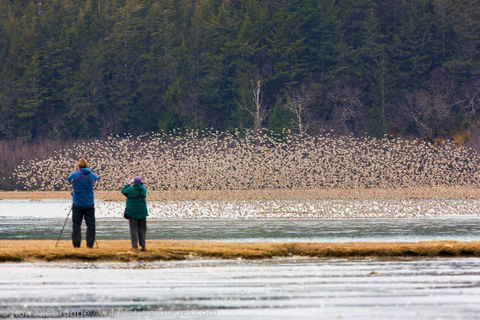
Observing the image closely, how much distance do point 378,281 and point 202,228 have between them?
16857 mm

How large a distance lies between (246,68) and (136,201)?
230 feet

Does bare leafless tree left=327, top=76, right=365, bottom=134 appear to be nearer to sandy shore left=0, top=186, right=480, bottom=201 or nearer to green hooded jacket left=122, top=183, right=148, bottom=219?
sandy shore left=0, top=186, right=480, bottom=201

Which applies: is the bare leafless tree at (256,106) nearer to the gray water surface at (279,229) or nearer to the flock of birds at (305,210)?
the flock of birds at (305,210)

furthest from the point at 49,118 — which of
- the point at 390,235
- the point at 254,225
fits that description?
the point at 390,235

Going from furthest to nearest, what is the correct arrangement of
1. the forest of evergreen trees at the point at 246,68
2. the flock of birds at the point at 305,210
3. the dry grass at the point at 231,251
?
1. the forest of evergreen trees at the point at 246,68
2. the flock of birds at the point at 305,210
3. the dry grass at the point at 231,251

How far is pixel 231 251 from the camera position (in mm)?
21484

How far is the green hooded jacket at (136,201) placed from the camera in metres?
20.7

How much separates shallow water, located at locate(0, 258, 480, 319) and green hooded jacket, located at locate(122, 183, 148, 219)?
144 cm

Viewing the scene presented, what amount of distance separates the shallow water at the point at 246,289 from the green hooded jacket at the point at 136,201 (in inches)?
56.8

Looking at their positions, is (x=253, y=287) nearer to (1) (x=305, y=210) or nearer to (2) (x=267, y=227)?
(2) (x=267, y=227)

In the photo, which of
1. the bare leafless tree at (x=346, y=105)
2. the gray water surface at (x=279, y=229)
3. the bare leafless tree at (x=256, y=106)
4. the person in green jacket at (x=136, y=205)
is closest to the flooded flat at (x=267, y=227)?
the gray water surface at (x=279, y=229)

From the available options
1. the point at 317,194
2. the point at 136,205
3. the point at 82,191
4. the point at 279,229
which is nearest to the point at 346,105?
the point at 317,194

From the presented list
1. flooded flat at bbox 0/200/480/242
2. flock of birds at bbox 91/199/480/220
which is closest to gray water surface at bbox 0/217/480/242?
flooded flat at bbox 0/200/480/242

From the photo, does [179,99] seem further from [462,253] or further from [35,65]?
[462,253]
